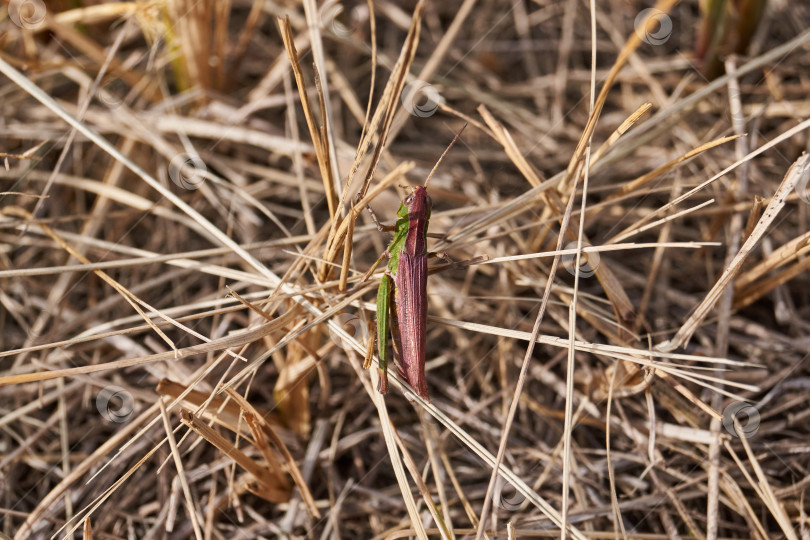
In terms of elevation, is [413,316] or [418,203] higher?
[418,203]

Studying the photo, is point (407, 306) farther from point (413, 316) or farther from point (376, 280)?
point (376, 280)

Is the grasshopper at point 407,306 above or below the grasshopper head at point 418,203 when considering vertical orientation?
below

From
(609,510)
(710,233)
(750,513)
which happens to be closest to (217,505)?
(609,510)

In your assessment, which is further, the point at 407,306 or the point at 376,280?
the point at 376,280

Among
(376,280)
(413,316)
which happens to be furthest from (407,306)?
(376,280)
